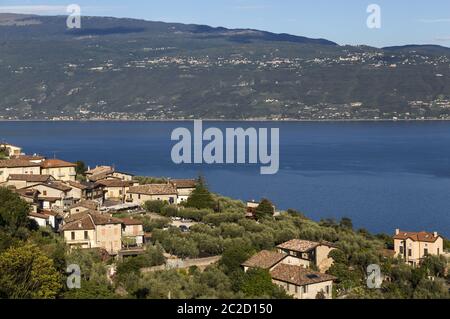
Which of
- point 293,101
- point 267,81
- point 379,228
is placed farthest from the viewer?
point 267,81

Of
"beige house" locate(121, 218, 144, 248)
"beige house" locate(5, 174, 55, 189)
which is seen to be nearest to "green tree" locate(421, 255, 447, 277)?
"beige house" locate(121, 218, 144, 248)

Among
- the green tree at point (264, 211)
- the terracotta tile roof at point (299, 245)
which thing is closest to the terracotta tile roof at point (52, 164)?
the green tree at point (264, 211)

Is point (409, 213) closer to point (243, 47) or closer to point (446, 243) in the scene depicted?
point (446, 243)

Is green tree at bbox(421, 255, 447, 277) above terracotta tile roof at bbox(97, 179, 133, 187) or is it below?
below

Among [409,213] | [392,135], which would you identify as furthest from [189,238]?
[392,135]

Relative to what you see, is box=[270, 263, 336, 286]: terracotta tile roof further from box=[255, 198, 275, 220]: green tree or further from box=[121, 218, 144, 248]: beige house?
box=[255, 198, 275, 220]: green tree

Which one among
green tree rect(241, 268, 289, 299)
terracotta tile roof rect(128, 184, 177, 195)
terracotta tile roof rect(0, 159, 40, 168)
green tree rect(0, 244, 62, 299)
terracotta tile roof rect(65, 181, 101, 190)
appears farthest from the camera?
terracotta tile roof rect(0, 159, 40, 168)
